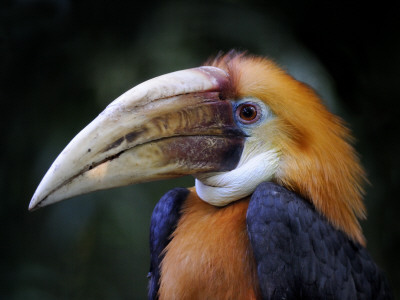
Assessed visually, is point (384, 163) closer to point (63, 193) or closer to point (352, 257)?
point (352, 257)

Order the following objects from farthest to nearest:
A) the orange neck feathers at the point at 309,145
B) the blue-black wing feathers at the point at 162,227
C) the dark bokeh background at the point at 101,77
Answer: the dark bokeh background at the point at 101,77 → the blue-black wing feathers at the point at 162,227 → the orange neck feathers at the point at 309,145

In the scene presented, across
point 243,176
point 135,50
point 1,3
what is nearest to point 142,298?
point 135,50

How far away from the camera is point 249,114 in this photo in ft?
5.30

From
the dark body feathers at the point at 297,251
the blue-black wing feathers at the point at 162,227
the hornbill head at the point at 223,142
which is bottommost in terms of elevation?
the dark body feathers at the point at 297,251

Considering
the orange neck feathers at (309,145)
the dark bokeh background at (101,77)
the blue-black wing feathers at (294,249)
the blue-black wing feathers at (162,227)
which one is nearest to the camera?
the blue-black wing feathers at (294,249)

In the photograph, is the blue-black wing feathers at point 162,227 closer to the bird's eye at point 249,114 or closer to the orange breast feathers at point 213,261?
the orange breast feathers at point 213,261

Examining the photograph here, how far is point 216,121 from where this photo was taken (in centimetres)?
160

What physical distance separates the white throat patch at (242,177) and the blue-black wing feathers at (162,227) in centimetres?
23

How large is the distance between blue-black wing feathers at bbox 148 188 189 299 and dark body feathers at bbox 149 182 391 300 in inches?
16.8

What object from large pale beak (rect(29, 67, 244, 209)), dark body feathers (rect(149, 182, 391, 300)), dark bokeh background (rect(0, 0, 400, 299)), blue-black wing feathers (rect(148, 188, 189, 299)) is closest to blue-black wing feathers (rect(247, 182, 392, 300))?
dark body feathers (rect(149, 182, 391, 300))

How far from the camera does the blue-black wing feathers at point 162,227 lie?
1794 mm

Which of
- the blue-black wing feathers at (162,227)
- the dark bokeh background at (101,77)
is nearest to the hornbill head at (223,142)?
the blue-black wing feathers at (162,227)

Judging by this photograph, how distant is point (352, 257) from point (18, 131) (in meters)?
2.48

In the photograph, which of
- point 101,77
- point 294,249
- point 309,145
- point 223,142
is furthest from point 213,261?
point 101,77
